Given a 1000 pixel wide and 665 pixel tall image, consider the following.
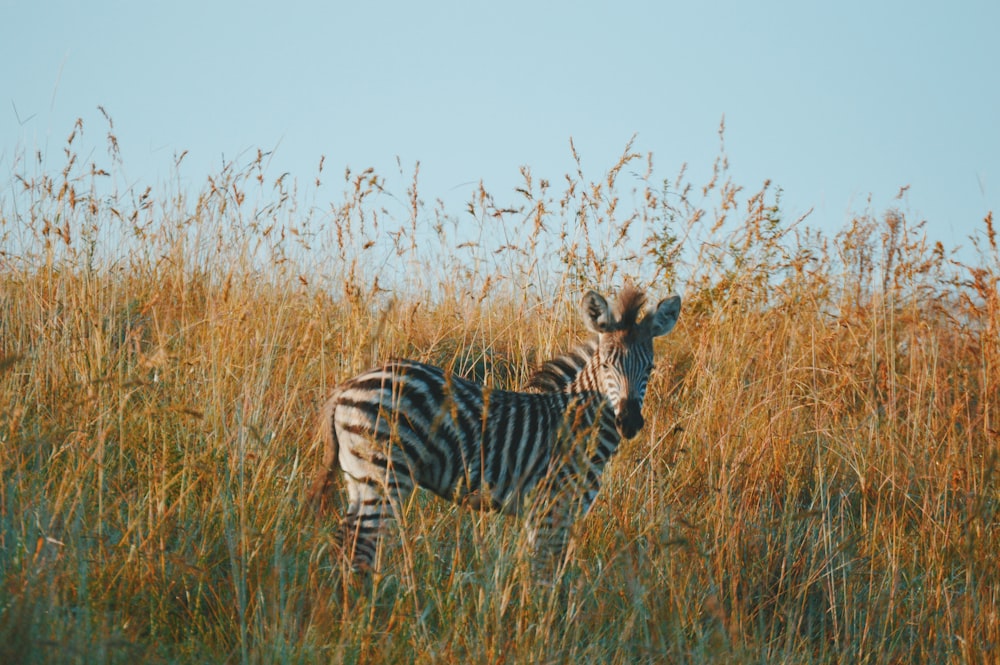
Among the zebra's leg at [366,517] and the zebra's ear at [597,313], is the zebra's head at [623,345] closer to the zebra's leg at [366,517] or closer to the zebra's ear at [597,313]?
the zebra's ear at [597,313]

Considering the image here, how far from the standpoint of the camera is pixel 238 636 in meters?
2.75

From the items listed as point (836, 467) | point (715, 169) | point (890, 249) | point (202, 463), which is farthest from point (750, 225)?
point (202, 463)

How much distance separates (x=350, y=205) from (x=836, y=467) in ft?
10.7

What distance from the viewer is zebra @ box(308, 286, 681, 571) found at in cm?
354

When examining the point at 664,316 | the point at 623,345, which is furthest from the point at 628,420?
the point at 664,316

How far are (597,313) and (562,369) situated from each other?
1.19ft

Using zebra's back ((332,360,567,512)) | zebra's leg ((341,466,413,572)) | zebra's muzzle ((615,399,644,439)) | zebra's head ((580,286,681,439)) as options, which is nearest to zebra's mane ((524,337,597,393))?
zebra's head ((580,286,681,439))

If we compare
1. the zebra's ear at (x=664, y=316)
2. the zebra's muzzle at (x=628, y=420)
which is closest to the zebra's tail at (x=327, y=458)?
the zebra's muzzle at (x=628, y=420)

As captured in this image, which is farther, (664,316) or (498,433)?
(664,316)

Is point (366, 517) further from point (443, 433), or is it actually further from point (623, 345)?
point (623, 345)

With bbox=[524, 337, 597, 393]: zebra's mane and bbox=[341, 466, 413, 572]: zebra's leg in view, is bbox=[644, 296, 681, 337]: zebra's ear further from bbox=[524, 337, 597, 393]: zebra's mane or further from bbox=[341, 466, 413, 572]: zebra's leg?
bbox=[341, 466, 413, 572]: zebra's leg

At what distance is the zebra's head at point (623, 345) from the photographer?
416 centimetres

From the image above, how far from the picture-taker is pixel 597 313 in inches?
174

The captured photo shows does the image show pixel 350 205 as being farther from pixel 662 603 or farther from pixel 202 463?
pixel 662 603
